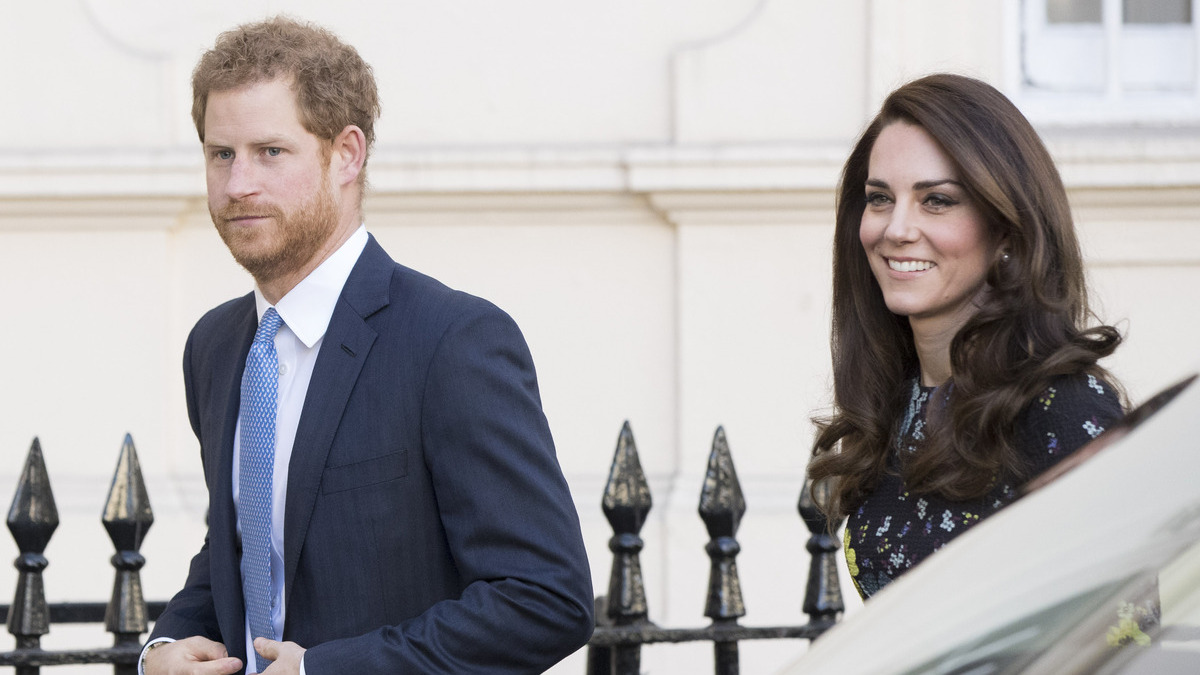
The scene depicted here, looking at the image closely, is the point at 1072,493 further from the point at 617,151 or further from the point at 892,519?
the point at 617,151

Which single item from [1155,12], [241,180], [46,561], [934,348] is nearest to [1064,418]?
[934,348]

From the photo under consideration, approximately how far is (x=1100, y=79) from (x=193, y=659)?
447 cm

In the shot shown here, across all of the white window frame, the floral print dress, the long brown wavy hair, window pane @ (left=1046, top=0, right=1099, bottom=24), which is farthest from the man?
window pane @ (left=1046, top=0, right=1099, bottom=24)

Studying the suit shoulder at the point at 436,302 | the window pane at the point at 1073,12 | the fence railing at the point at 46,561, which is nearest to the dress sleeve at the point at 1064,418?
the suit shoulder at the point at 436,302

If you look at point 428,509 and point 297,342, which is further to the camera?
point 297,342

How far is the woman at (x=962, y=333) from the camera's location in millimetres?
2008

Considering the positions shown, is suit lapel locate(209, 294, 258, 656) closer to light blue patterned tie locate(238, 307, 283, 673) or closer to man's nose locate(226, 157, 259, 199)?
light blue patterned tie locate(238, 307, 283, 673)

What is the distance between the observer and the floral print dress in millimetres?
1961

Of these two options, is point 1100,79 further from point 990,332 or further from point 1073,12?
point 990,332

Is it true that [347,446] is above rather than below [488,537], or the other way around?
above

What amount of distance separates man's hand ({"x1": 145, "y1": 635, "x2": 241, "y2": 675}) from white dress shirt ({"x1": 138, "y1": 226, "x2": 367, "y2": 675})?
6 centimetres

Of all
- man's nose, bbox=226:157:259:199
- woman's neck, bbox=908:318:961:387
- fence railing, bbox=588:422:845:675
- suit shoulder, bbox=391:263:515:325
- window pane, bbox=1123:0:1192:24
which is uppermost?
window pane, bbox=1123:0:1192:24

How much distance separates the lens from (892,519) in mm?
2174

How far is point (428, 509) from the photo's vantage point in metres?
2.10
